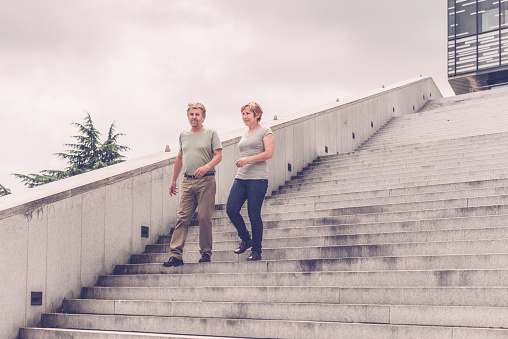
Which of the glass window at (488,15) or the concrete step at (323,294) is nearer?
the concrete step at (323,294)

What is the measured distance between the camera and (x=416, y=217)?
6.18 metres

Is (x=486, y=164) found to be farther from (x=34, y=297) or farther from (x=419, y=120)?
(x=419, y=120)

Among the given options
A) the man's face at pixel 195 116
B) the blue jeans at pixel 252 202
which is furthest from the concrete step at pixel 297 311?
the man's face at pixel 195 116

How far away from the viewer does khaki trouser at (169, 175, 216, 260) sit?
5785 mm

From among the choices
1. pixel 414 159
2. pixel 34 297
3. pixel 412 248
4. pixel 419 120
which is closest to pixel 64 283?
pixel 34 297

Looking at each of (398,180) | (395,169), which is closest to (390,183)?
(398,180)

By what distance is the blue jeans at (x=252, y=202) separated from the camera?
5.52m

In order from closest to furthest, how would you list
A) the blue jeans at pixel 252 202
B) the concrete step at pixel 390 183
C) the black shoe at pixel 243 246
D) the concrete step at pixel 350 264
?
the concrete step at pixel 350 264, the blue jeans at pixel 252 202, the black shoe at pixel 243 246, the concrete step at pixel 390 183

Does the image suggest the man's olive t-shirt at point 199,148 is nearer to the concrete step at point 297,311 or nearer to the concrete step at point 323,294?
the concrete step at point 323,294

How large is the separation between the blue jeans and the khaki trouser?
0.90 feet

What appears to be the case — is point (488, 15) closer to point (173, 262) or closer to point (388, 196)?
point (388, 196)

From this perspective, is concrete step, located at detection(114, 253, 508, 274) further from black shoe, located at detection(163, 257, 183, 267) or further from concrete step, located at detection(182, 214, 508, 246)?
concrete step, located at detection(182, 214, 508, 246)

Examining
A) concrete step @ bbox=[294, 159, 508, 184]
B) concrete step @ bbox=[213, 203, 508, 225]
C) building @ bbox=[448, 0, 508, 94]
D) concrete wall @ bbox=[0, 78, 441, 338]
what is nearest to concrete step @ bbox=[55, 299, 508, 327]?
concrete wall @ bbox=[0, 78, 441, 338]

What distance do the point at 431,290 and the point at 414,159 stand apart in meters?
4.99
